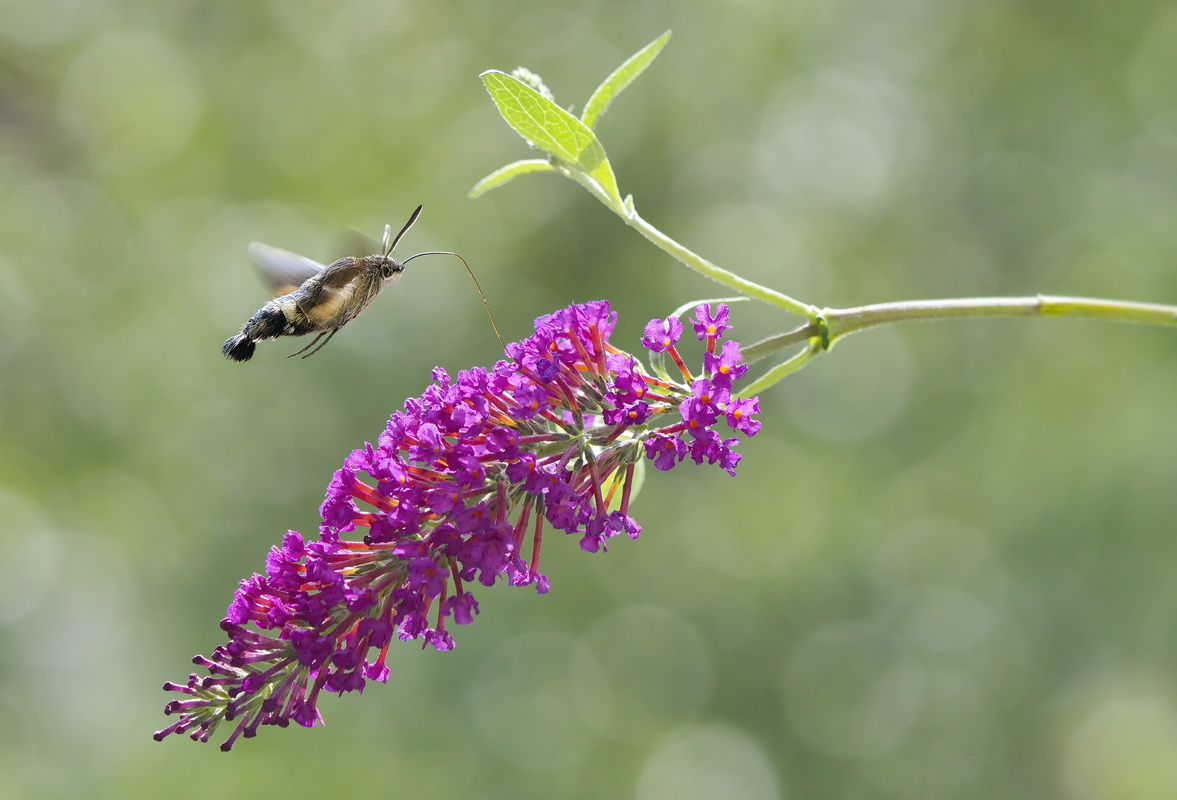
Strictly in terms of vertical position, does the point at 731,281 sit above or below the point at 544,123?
below

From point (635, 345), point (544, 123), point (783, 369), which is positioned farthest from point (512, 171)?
point (635, 345)

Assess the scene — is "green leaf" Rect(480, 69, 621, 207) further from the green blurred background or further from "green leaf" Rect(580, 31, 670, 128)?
the green blurred background

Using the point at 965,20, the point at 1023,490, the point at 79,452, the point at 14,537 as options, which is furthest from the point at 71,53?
the point at 1023,490

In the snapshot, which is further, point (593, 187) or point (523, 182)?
point (523, 182)

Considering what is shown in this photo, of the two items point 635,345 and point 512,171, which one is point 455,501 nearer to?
point 512,171

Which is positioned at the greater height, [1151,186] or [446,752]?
[1151,186]

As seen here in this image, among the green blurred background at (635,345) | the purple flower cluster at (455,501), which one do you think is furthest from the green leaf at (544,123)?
the green blurred background at (635,345)

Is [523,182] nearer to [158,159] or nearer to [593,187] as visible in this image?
[158,159]

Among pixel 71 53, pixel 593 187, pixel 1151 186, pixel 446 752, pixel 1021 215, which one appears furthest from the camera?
pixel 71 53
